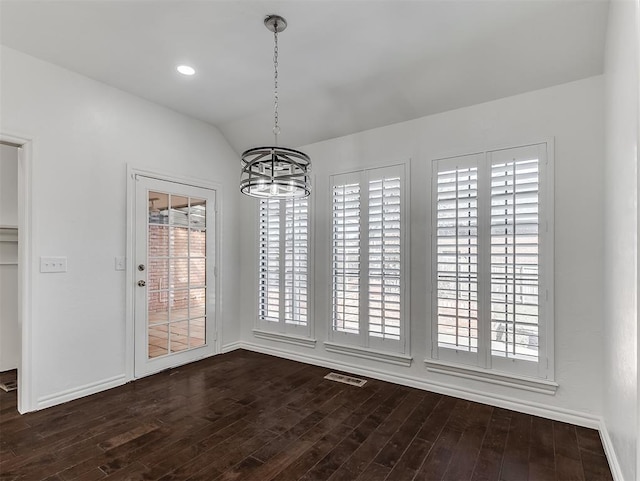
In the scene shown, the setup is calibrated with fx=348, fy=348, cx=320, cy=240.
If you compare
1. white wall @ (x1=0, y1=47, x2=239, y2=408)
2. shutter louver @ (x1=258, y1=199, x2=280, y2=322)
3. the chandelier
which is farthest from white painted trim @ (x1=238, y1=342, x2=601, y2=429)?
the chandelier

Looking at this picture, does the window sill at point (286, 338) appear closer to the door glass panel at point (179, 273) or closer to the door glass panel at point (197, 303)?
the door glass panel at point (197, 303)

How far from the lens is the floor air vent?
11.0ft

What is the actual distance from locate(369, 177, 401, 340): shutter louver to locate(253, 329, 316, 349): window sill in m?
0.82

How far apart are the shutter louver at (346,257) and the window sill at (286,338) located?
0.42 meters

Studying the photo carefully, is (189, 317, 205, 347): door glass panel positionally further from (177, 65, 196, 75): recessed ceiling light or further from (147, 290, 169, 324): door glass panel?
(177, 65, 196, 75): recessed ceiling light

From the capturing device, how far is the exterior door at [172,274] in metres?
3.52

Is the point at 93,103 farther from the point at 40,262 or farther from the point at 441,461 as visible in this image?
the point at 441,461

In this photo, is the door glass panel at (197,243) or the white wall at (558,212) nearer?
the white wall at (558,212)

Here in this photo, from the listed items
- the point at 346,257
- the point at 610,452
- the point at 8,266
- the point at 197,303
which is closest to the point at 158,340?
the point at 197,303

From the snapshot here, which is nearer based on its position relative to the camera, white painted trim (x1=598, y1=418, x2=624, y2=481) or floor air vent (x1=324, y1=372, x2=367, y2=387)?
white painted trim (x1=598, y1=418, x2=624, y2=481)

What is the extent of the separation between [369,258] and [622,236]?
2060 millimetres

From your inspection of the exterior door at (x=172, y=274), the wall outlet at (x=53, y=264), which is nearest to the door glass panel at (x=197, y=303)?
the exterior door at (x=172, y=274)

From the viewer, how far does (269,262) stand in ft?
14.3

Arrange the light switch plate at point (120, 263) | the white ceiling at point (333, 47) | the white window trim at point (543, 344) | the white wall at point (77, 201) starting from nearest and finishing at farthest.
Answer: the white ceiling at point (333, 47) → the white window trim at point (543, 344) → the white wall at point (77, 201) → the light switch plate at point (120, 263)
